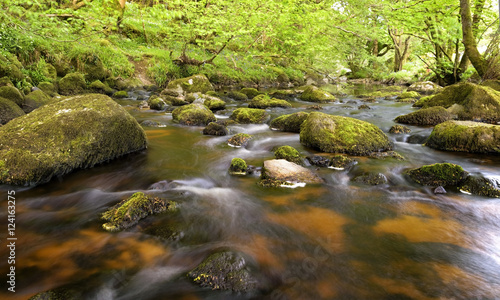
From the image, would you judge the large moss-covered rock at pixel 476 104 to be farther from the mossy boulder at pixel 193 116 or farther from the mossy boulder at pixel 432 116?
the mossy boulder at pixel 193 116

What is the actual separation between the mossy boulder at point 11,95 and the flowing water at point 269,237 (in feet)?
17.8

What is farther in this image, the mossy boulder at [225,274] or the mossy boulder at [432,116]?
the mossy boulder at [432,116]

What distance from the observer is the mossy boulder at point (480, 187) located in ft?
11.8

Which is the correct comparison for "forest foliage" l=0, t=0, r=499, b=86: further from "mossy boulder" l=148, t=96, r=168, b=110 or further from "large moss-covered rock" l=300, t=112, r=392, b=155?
"large moss-covered rock" l=300, t=112, r=392, b=155

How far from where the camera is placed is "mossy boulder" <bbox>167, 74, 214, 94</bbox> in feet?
43.2

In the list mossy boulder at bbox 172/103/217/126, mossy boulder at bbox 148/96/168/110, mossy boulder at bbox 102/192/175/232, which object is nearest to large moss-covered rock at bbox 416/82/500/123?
mossy boulder at bbox 172/103/217/126

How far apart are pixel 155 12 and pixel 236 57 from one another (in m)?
11.8

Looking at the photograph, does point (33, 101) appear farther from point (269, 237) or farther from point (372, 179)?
point (372, 179)

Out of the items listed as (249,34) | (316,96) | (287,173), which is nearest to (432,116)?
(287,173)

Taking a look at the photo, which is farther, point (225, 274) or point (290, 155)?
point (290, 155)

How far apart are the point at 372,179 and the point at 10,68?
11.4 metres

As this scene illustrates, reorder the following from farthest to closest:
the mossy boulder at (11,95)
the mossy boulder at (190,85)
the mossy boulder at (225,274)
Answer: the mossy boulder at (190,85) → the mossy boulder at (11,95) → the mossy boulder at (225,274)

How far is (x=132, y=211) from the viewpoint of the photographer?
2.90m

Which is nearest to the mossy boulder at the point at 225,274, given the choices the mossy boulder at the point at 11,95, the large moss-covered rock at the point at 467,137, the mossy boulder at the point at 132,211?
the mossy boulder at the point at 132,211
